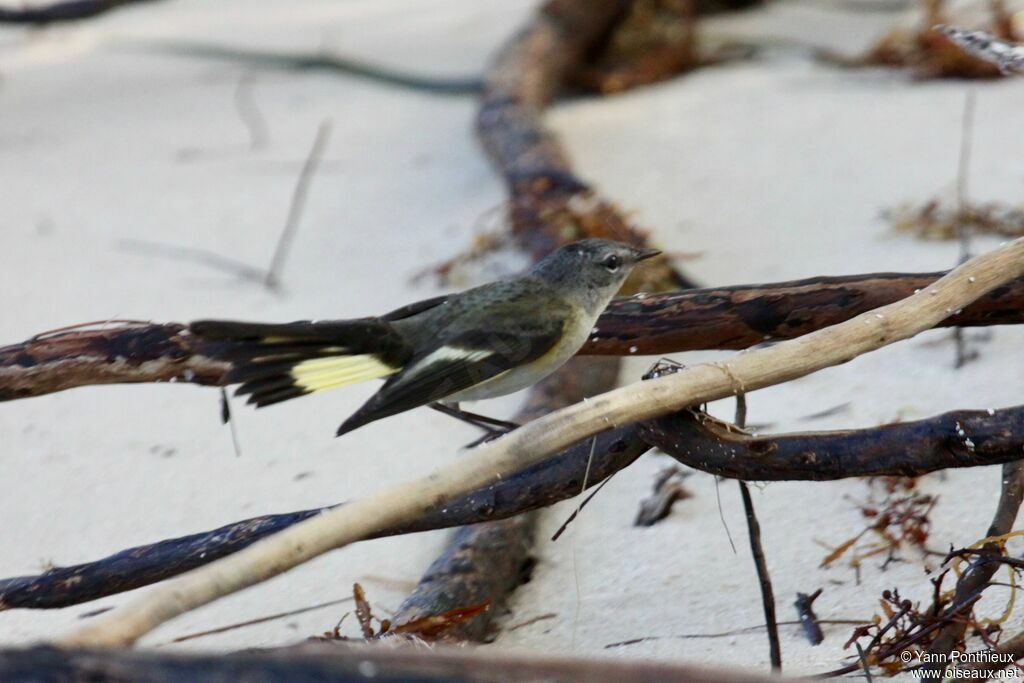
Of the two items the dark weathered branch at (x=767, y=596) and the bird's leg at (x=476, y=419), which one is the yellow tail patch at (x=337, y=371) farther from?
the dark weathered branch at (x=767, y=596)

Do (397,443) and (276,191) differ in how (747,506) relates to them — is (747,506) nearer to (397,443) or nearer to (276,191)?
(397,443)

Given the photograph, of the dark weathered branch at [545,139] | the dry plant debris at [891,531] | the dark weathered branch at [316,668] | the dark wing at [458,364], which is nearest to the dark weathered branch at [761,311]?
the dark wing at [458,364]

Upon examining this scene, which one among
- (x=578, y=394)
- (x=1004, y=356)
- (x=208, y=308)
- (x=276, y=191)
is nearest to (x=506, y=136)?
(x=276, y=191)

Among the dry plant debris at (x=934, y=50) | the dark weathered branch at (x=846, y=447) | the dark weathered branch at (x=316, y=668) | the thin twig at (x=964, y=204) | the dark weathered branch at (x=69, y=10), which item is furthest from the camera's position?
the dark weathered branch at (x=69, y=10)

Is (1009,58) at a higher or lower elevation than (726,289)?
higher

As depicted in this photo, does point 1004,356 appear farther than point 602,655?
Yes

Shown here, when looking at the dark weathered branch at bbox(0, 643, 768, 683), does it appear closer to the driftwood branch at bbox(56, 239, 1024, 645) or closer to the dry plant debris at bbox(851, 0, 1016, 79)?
A: the driftwood branch at bbox(56, 239, 1024, 645)
